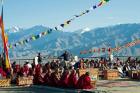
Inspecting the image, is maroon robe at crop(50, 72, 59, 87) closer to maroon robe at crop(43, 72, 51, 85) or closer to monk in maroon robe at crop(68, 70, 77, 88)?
maroon robe at crop(43, 72, 51, 85)

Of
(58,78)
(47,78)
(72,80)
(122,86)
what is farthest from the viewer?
(47,78)

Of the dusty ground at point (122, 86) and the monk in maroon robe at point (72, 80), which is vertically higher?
the monk in maroon robe at point (72, 80)

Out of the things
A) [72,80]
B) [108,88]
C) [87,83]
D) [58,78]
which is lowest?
[108,88]

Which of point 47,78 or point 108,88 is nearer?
point 108,88

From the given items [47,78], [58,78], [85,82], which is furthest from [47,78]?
[85,82]

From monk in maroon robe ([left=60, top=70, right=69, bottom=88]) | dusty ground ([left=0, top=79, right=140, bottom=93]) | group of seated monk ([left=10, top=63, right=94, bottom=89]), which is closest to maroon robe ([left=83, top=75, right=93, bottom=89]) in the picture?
group of seated monk ([left=10, top=63, right=94, bottom=89])

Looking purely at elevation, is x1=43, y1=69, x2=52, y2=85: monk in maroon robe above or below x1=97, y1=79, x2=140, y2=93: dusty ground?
above

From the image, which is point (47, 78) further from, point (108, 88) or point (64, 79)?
point (108, 88)

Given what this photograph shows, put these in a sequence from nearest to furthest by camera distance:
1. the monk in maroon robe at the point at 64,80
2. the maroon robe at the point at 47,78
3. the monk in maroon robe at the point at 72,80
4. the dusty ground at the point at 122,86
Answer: the dusty ground at the point at 122,86, the monk in maroon robe at the point at 72,80, the monk in maroon robe at the point at 64,80, the maroon robe at the point at 47,78

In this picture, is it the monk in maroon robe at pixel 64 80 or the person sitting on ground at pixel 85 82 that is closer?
the person sitting on ground at pixel 85 82

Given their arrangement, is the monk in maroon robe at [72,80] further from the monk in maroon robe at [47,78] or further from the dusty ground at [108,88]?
the monk in maroon robe at [47,78]

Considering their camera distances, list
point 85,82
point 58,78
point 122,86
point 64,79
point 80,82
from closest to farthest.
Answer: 1. point 85,82
2. point 80,82
3. point 64,79
4. point 122,86
5. point 58,78

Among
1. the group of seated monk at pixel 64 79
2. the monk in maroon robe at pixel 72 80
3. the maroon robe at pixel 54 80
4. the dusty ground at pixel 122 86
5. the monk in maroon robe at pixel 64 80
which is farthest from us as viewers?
the maroon robe at pixel 54 80

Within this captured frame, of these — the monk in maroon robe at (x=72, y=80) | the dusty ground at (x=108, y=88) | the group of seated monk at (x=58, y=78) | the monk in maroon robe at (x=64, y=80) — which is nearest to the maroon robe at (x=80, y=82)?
the group of seated monk at (x=58, y=78)
